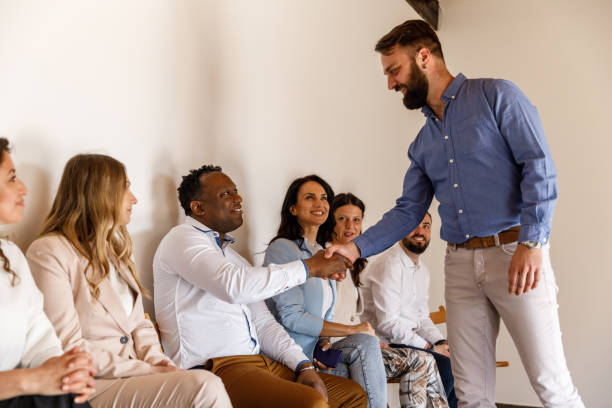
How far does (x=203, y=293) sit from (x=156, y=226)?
0.37 m

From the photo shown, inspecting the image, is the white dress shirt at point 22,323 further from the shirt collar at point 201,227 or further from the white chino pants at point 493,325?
the white chino pants at point 493,325

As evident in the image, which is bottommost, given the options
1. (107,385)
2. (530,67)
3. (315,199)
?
(107,385)

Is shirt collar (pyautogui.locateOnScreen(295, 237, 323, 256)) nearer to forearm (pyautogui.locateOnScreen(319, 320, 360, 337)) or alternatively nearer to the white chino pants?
forearm (pyautogui.locateOnScreen(319, 320, 360, 337))

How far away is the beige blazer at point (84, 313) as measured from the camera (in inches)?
62.4

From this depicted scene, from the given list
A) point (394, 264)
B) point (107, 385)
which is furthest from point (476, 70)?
point (107, 385)

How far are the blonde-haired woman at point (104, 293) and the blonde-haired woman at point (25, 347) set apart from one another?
141mm

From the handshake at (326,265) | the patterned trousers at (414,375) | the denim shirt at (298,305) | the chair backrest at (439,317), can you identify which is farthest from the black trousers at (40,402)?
the chair backrest at (439,317)

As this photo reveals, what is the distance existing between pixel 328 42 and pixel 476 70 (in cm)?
205

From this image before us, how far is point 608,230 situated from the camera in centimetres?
454

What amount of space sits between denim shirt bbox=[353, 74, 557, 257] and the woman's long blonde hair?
110 cm

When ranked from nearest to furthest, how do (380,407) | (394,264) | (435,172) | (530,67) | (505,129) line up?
(505,129)
(435,172)
(380,407)
(394,264)
(530,67)

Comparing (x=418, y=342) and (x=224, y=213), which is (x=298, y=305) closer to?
(x=224, y=213)

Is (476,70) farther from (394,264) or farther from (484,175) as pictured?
(484,175)

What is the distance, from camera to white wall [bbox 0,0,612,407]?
1894mm
